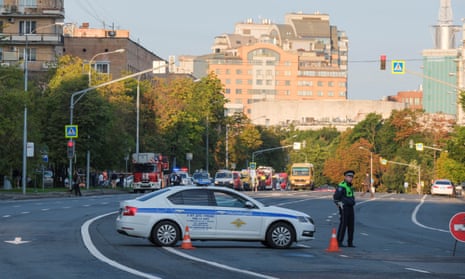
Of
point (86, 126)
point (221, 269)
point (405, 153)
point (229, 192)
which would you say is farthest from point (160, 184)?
point (405, 153)

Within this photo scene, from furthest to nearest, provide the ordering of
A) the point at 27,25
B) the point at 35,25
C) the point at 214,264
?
the point at 27,25 → the point at 35,25 → the point at 214,264

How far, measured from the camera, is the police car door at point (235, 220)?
23.9 meters

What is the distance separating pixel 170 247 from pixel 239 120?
10970cm

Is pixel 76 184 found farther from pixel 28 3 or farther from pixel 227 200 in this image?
pixel 28 3

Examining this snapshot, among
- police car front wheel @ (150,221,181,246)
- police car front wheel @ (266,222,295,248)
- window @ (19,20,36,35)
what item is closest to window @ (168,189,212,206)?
police car front wheel @ (150,221,181,246)

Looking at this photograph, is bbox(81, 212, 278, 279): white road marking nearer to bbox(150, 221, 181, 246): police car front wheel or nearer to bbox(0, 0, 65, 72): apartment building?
bbox(150, 221, 181, 246): police car front wheel

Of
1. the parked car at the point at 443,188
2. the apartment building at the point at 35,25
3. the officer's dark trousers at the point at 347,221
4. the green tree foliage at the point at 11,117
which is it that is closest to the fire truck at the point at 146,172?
the green tree foliage at the point at 11,117

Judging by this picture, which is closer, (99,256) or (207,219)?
(99,256)

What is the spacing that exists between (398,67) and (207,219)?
34.3 meters

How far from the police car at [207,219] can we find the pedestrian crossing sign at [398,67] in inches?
1298

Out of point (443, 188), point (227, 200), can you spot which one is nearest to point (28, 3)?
point (443, 188)

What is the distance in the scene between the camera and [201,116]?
118 meters

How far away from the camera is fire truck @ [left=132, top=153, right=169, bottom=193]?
77250 millimetres

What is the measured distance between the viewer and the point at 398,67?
2221 inches
